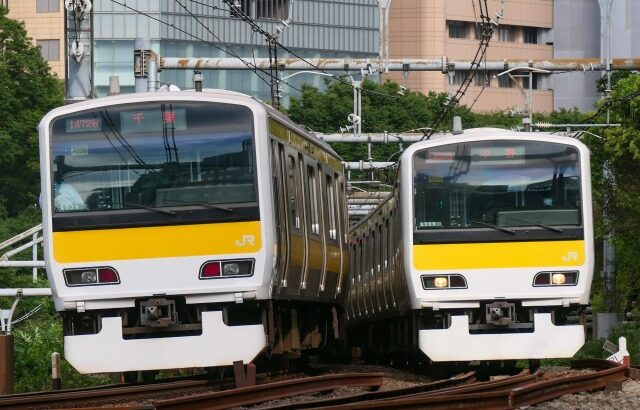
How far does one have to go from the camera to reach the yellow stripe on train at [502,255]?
62.9 ft

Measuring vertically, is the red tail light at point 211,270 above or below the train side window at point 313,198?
below

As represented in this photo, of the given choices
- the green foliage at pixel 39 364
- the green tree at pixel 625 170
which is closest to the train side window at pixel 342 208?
the green foliage at pixel 39 364

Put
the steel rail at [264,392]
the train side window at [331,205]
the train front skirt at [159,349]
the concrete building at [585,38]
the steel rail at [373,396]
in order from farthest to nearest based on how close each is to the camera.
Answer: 1. the concrete building at [585,38]
2. the train side window at [331,205]
3. the train front skirt at [159,349]
4. the steel rail at [264,392]
5. the steel rail at [373,396]

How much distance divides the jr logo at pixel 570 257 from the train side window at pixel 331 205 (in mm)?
3656

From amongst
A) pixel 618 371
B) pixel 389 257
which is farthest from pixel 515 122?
pixel 618 371

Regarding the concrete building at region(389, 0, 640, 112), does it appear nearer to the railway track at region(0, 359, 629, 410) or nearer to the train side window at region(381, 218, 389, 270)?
the train side window at region(381, 218, 389, 270)

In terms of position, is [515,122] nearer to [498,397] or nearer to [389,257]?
[389,257]

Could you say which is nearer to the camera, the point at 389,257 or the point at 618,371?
the point at 618,371

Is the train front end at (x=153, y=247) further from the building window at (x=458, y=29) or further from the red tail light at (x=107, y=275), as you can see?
the building window at (x=458, y=29)

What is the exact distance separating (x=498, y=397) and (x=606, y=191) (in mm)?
29546

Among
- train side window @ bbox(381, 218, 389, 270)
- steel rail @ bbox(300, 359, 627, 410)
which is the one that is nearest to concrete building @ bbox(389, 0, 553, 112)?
train side window @ bbox(381, 218, 389, 270)

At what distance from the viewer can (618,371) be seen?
17578 millimetres

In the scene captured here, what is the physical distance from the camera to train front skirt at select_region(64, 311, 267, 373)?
16.6 meters

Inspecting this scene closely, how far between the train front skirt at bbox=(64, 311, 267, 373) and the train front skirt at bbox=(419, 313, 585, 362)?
118 inches
